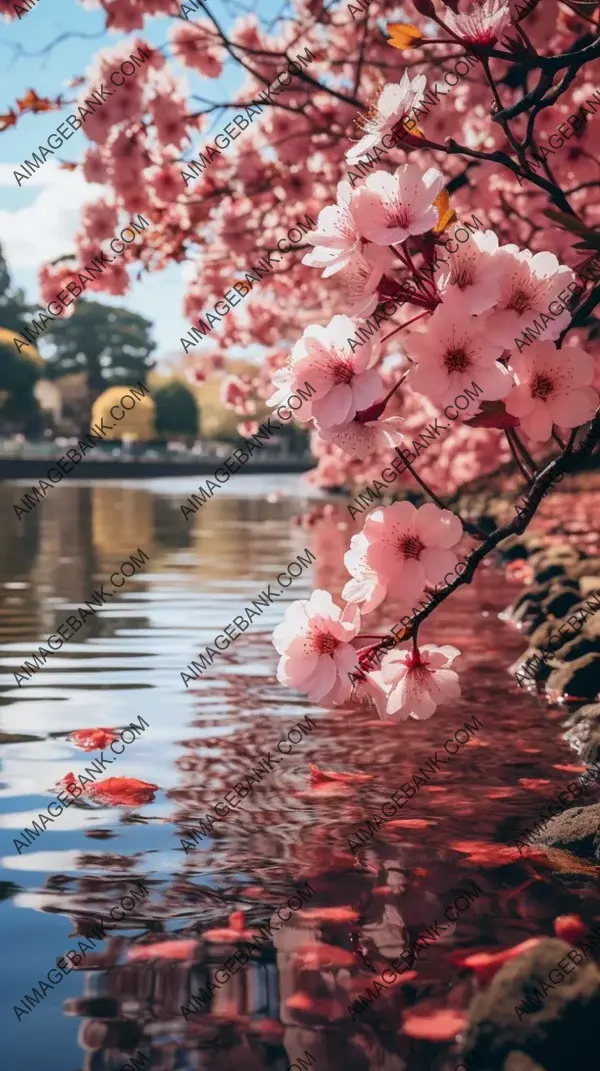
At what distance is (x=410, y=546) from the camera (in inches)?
144

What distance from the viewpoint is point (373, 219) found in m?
3.24

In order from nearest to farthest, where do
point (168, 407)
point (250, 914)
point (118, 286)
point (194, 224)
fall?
point (250, 914) < point (194, 224) < point (118, 286) < point (168, 407)

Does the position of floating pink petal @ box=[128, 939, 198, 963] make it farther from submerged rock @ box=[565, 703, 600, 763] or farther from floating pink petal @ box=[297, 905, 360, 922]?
submerged rock @ box=[565, 703, 600, 763]

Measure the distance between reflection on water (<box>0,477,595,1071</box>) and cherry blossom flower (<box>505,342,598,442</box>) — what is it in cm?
157

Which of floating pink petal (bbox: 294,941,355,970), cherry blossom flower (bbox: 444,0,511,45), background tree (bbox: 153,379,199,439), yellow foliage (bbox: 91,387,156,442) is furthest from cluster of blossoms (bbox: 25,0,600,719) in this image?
background tree (bbox: 153,379,199,439)

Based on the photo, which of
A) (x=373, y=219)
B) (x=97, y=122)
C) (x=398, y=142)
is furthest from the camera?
(x=97, y=122)

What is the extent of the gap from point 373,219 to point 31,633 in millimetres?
8743

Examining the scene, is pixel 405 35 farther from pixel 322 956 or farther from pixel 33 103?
pixel 33 103

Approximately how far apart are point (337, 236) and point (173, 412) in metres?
95.2

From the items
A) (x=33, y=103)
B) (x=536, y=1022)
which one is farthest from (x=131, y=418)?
(x=536, y=1022)

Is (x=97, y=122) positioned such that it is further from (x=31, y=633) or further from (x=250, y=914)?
(x=250, y=914)

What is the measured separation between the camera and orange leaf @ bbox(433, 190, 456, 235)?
131 inches

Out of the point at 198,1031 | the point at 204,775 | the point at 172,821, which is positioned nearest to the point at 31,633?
the point at 204,775

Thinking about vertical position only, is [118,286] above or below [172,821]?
above
